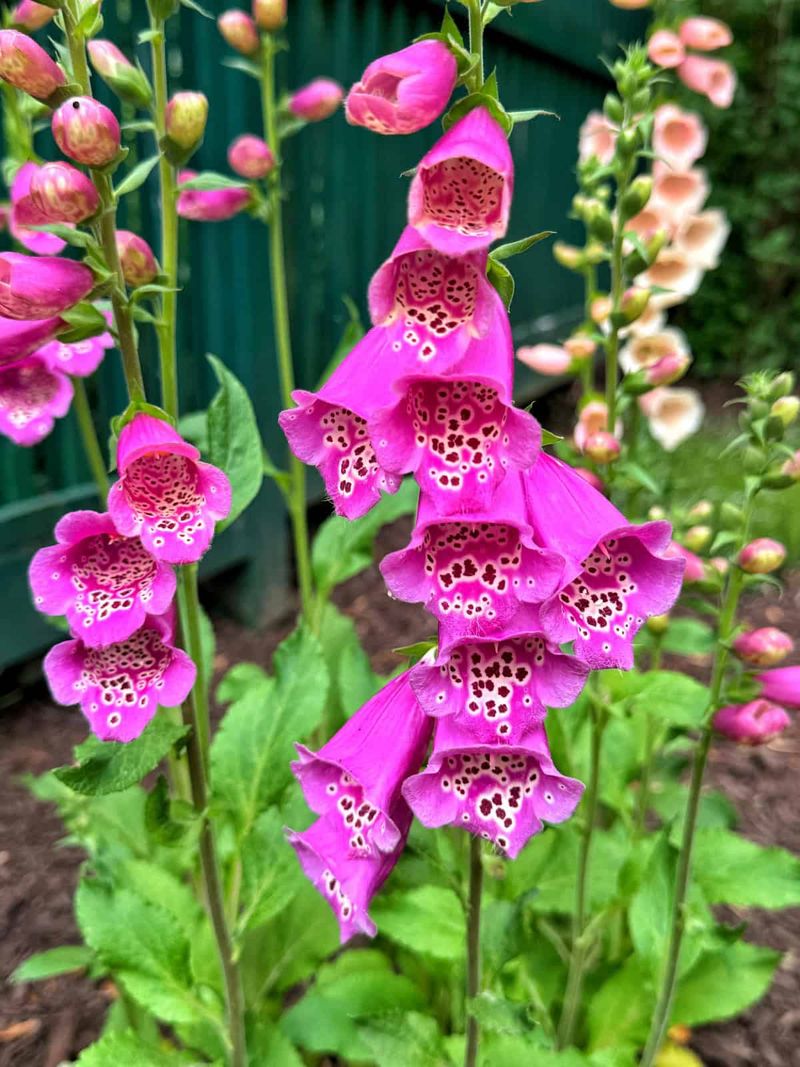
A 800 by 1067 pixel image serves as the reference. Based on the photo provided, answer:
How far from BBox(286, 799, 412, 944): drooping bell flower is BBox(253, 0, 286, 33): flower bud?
1339 millimetres

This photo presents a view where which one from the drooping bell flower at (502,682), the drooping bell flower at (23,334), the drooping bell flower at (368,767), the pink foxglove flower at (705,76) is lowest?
the drooping bell flower at (368,767)

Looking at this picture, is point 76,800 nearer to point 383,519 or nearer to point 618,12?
point 383,519

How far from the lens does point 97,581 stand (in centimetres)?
92

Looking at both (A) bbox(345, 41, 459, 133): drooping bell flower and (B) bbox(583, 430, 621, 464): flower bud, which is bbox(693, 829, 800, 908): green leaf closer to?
(B) bbox(583, 430, 621, 464): flower bud

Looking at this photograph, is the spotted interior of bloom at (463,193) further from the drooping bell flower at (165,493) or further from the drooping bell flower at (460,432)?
the drooping bell flower at (165,493)

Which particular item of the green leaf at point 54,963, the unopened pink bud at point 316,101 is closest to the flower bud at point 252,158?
the unopened pink bud at point 316,101

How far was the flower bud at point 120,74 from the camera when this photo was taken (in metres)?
1.01

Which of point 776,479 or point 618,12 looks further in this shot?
point 618,12

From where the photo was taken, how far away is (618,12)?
5.26m

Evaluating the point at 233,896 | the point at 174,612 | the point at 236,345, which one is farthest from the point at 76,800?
the point at 236,345

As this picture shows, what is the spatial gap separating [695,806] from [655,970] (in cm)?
28

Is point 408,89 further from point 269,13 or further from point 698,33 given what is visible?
point 698,33

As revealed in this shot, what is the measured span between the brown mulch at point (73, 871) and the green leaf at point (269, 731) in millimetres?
697

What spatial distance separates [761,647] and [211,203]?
3.61 ft
